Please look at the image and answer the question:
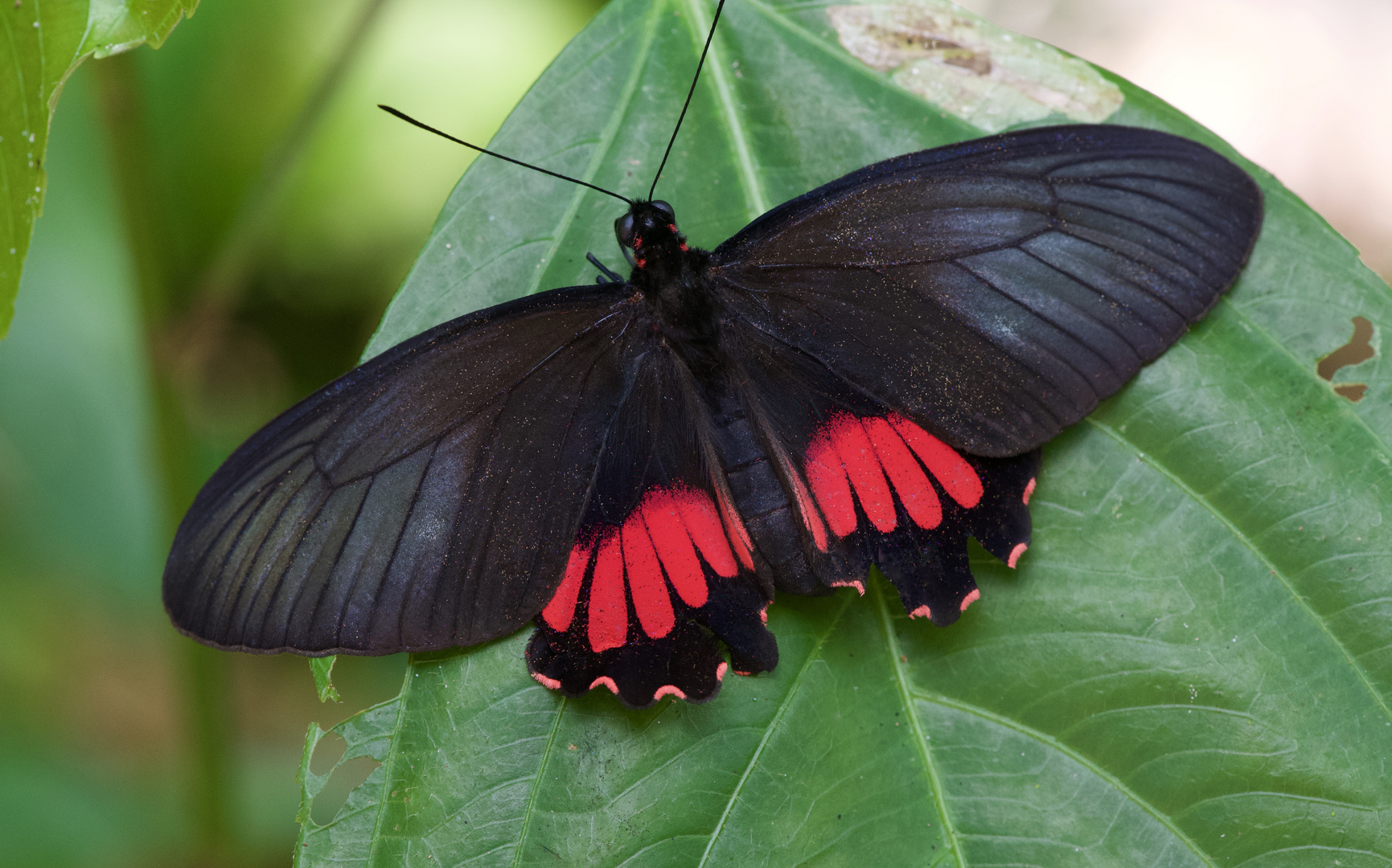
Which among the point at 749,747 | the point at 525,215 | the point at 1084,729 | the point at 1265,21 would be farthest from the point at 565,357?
the point at 1265,21

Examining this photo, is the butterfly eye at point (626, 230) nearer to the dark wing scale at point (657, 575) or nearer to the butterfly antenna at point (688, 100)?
the butterfly antenna at point (688, 100)

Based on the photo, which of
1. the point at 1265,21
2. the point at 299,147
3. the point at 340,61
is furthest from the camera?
the point at 1265,21

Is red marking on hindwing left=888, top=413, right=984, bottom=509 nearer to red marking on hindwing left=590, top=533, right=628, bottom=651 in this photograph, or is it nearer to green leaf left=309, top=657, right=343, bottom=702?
red marking on hindwing left=590, top=533, right=628, bottom=651

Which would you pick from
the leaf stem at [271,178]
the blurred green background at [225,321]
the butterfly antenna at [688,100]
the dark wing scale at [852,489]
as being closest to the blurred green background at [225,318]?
the blurred green background at [225,321]

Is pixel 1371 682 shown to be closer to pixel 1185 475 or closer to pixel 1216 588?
pixel 1216 588

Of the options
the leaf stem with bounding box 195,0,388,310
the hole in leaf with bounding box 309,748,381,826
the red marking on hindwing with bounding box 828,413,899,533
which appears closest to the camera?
the red marking on hindwing with bounding box 828,413,899,533

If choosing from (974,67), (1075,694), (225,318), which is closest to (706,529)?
(1075,694)

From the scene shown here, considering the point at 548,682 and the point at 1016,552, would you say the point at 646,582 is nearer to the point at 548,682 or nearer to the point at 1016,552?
the point at 548,682

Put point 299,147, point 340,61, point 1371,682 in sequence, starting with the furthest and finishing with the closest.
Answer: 1. point 299,147
2. point 340,61
3. point 1371,682

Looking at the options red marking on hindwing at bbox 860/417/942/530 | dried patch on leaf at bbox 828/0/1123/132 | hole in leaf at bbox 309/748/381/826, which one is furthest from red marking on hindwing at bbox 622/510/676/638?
hole in leaf at bbox 309/748/381/826
